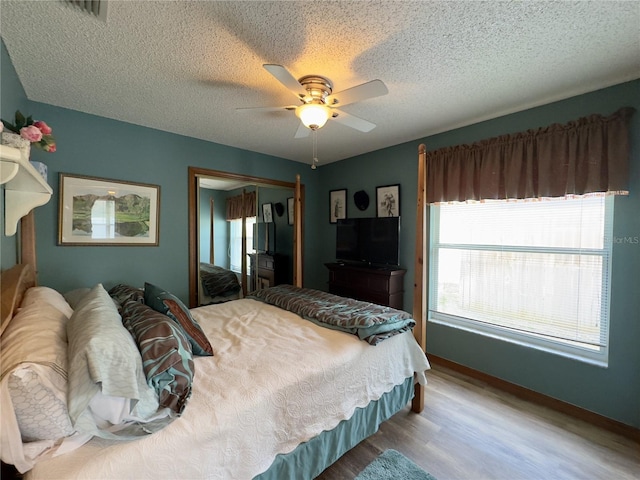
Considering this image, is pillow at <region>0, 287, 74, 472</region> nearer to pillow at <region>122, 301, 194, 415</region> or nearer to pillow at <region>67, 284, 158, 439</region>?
pillow at <region>67, 284, 158, 439</region>

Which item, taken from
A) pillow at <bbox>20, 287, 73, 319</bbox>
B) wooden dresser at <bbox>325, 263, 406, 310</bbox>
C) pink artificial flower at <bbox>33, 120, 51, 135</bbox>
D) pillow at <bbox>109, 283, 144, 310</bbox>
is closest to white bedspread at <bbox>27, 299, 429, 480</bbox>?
pillow at <bbox>109, 283, 144, 310</bbox>

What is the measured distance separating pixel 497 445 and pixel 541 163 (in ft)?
7.05

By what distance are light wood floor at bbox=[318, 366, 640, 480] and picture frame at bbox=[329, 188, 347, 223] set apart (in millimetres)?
2543

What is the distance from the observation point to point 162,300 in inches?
64.3

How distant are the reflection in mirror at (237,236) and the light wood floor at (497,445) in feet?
7.89

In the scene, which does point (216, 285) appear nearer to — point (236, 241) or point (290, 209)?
point (236, 241)

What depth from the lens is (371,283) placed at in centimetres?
322

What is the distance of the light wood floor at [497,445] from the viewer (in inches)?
62.4

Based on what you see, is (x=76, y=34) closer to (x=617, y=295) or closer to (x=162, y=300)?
(x=162, y=300)

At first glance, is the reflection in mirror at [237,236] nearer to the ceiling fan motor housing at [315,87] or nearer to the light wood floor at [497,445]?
the ceiling fan motor housing at [315,87]

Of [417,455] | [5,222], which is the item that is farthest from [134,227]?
Result: [417,455]

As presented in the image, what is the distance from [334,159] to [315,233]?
3.92 feet

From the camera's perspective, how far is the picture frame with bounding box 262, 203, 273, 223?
3885 mm

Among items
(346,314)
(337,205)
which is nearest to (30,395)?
(346,314)
